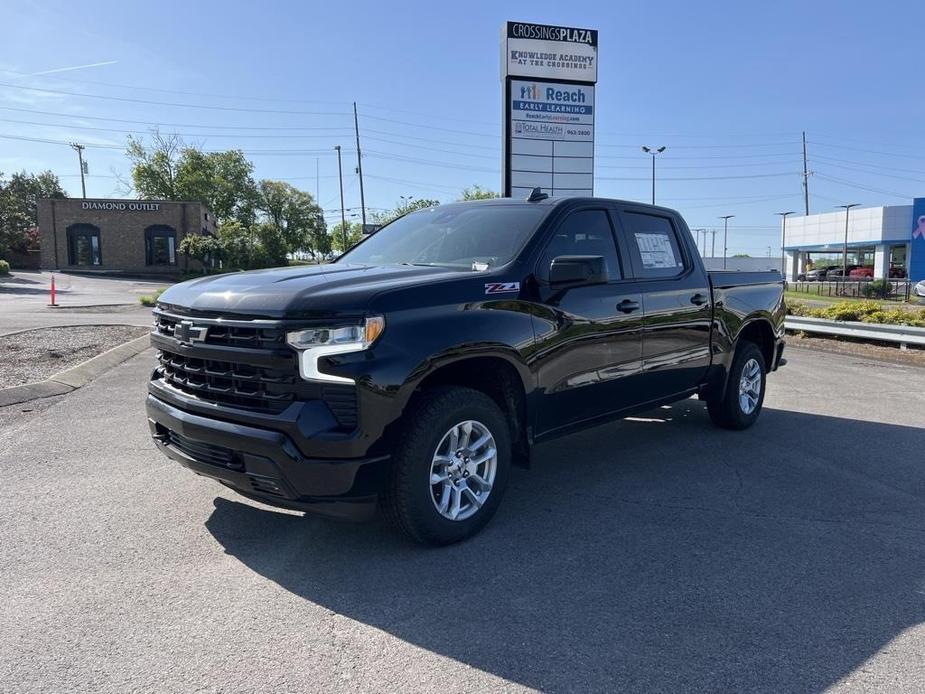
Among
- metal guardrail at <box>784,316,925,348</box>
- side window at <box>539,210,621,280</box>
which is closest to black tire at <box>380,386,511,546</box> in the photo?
side window at <box>539,210,621,280</box>

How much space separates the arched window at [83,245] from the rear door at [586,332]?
169 ft

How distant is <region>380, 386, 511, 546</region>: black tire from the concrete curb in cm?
564

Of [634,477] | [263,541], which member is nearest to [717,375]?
[634,477]

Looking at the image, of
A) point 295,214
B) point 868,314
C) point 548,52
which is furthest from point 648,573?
point 295,214

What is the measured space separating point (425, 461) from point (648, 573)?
1.28 m

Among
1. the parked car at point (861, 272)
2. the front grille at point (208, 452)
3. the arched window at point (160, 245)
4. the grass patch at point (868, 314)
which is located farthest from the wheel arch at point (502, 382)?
the parked car at point (861, 272)

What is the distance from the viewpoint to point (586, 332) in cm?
452

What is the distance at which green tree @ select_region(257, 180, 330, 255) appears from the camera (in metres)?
75.8

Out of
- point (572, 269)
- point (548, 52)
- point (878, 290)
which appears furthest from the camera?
point (878, 290)

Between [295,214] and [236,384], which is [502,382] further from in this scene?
[295,214]

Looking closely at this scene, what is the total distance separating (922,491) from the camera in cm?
489

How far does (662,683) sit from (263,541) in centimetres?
227

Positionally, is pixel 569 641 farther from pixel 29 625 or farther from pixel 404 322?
pixel 29 625

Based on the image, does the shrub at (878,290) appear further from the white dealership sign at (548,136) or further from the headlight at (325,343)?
the headlight at (325,343)
